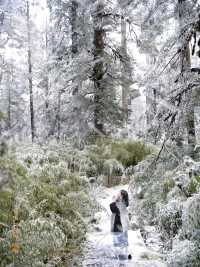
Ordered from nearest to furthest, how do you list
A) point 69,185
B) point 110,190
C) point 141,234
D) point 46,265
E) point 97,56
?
point 46,265, point 141,234, point 69,185, point 110,190, point 97,56

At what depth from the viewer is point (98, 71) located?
17.1m

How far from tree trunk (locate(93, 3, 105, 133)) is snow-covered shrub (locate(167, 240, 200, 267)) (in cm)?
1067

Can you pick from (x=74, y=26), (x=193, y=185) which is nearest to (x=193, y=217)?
(x=193, y=185)

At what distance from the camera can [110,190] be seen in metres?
12.5

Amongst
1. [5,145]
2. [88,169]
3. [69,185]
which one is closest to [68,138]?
[88,169]

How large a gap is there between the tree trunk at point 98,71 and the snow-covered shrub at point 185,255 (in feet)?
35.0

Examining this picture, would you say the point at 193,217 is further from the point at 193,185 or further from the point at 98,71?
the point at 98,71

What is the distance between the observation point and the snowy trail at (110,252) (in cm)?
732

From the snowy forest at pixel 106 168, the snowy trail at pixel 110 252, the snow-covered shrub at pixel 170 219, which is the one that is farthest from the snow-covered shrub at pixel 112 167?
the snow-covered shrub at pixel 170 219

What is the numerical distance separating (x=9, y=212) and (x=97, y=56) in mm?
10233

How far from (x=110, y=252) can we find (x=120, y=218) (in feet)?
2.50

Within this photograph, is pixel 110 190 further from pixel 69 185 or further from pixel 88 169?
pixel 69 185

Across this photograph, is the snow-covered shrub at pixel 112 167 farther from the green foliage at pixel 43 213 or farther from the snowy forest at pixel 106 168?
the green foliage at pixel 43 213

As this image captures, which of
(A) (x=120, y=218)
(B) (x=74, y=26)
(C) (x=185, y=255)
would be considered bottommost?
(C) (x=185, y=255)
